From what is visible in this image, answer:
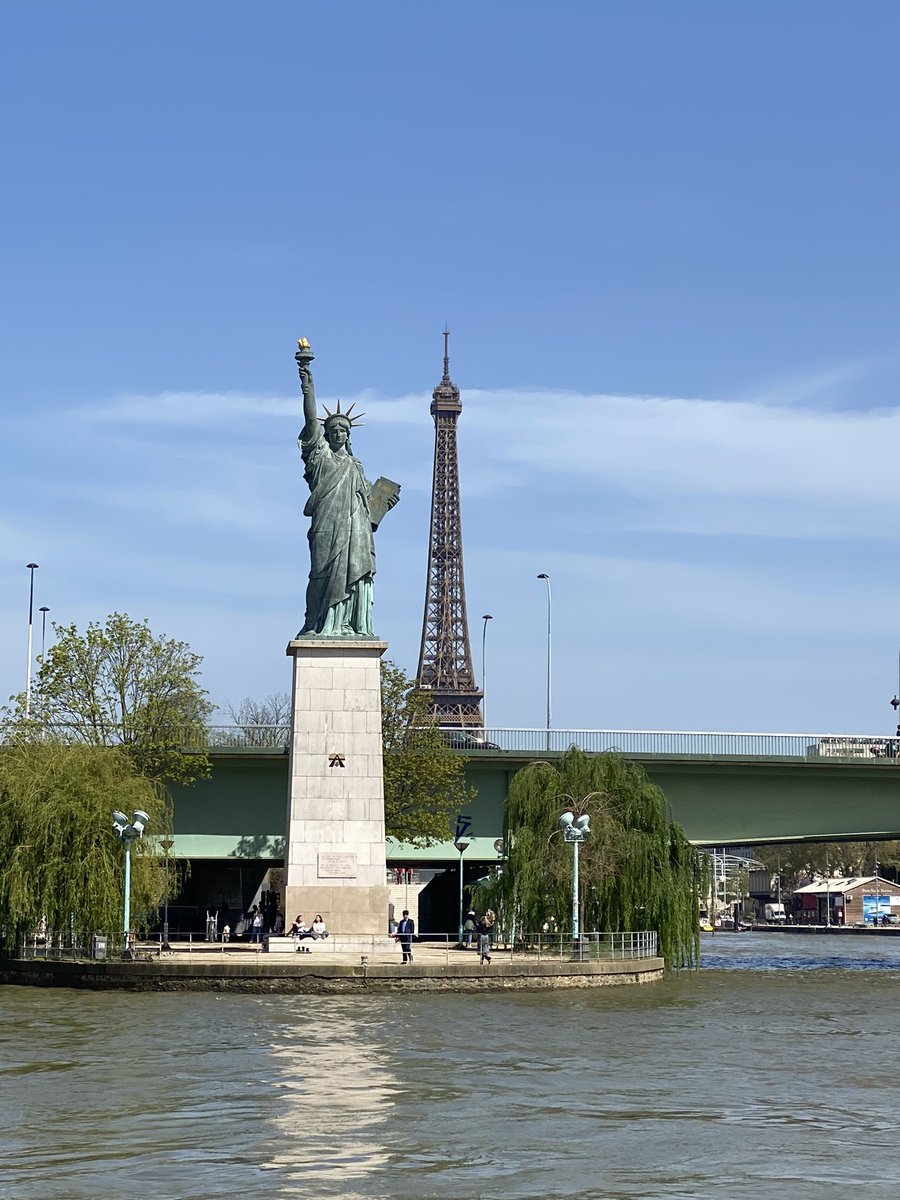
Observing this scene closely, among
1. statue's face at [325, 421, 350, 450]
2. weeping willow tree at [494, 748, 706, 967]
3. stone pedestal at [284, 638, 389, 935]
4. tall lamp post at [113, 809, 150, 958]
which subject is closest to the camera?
tall lamp post at [113, 809, 150, 958]

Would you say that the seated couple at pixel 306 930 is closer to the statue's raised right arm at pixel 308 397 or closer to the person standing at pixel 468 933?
the person standing at pixel 468 933

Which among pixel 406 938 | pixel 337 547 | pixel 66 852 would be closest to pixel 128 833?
pixel 66 852

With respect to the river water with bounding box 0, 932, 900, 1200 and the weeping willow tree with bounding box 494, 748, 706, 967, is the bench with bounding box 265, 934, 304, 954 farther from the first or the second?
the weeping willow tree with bounding box 494, 748, 706, 967

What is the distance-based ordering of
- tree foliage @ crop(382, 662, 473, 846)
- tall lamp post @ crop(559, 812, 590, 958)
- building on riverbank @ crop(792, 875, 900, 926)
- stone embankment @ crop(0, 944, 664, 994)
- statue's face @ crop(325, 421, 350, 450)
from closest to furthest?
1. stone embankment @ crop(0, 944, 664, 994)
2. tall lamp post @ crop(559, 812, 590, 958)
3. statue's face @ crop(325, 421, 350, 450)
4. tree foliage @ crop(382, 662, 473, 846)
5. building on riverbank @ crop(792, 875, 900, 926)

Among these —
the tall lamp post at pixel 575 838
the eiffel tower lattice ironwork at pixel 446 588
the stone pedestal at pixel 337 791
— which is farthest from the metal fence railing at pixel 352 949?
the eiffel tower lattice ironwork at pixel 446 588

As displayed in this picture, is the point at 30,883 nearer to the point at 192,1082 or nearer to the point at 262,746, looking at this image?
the point at 262,746

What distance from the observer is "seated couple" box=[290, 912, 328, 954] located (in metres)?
50.2

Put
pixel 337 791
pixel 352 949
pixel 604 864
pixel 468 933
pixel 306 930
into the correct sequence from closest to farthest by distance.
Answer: pixel 352 949 → pixel 306 930 → pixel 337 791 → pixel 604 864 → pixel 468 933

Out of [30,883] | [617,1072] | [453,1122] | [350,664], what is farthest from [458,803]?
[453,1122]

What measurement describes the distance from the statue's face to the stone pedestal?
609 centimetres

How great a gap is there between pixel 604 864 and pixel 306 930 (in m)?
8.95

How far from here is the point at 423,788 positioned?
67.3 m

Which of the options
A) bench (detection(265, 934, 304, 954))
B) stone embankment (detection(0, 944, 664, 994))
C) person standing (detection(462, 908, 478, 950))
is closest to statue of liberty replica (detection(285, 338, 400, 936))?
bench (detection(265, 934, 304, 954))

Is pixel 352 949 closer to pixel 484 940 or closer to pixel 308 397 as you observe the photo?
pixel 484 940
